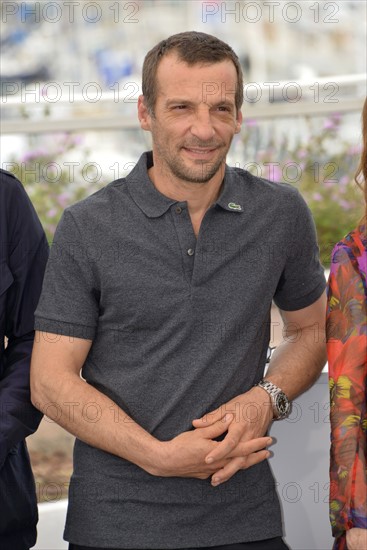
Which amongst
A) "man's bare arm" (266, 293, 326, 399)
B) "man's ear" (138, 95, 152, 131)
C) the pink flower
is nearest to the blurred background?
the pink flower

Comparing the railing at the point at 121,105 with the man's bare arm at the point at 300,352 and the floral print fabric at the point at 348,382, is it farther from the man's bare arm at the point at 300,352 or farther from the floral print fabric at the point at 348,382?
the floral print fabric at the point at 348,382

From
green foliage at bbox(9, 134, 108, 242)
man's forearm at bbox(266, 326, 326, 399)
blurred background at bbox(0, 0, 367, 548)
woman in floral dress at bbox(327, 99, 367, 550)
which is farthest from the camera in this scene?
green foliage at bbox(9, 134, 108, 242)

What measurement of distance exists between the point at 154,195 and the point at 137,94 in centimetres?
200

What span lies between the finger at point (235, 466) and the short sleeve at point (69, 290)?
329 mm

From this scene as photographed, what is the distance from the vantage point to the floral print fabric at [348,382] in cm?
158

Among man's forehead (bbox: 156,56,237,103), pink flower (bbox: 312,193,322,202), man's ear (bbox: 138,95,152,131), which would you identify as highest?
man's forehead (bbox: 156,56,237,103)

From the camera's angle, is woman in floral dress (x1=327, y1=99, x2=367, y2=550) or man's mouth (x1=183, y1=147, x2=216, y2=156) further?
man's mouth (x1=183, y1=147, x2=216, y2=156)

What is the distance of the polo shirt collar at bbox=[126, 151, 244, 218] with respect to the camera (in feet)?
5.75

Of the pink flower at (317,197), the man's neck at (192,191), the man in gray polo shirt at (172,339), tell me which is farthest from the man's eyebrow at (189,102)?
the pink flower at (317,197)

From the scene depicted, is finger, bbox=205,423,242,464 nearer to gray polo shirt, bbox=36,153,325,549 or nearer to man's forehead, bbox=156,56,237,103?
gray polo shirt, bbox=36,153,325,549

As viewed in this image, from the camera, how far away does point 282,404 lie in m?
1.76

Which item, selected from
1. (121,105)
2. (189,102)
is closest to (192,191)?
(189,102)

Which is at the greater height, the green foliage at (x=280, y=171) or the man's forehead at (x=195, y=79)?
the man's forehead at (x=195, y=79)

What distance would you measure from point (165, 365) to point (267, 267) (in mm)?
258
